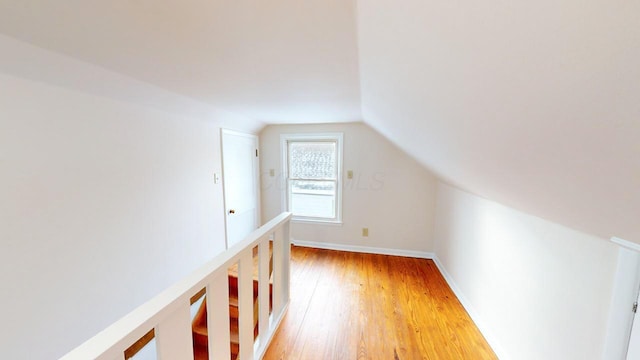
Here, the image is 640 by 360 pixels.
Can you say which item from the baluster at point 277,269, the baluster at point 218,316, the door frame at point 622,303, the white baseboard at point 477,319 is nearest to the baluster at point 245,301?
the baluster at point 218,316

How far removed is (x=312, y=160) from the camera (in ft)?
11.7

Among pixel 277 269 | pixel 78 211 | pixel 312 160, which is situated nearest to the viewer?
pixel 78 211

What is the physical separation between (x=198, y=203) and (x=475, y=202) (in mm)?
2732

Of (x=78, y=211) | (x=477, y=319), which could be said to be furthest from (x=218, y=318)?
(x=477, y=319)

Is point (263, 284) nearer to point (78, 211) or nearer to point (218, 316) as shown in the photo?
point (218, 316)

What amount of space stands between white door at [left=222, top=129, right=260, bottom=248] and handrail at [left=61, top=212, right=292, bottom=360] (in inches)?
56.7

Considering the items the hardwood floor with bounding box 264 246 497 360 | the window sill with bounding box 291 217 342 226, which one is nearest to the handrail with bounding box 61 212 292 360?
the hardwood floor with bounding box 264 246 497 360

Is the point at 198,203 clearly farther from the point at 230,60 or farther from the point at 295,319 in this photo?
the point at 230,60

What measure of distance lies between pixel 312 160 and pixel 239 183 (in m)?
1.11

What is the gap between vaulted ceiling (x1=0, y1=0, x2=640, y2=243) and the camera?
14.0 inches

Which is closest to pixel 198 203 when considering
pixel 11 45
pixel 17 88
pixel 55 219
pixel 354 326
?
pixel 55 219

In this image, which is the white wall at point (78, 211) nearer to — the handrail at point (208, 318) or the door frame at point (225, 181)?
the door frame at point (225, 181)

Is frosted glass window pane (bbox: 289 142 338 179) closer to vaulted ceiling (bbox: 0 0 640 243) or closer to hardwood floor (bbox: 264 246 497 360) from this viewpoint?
hardwood floor (bbox: 264 246 497 360)

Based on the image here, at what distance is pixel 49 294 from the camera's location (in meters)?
1.31
